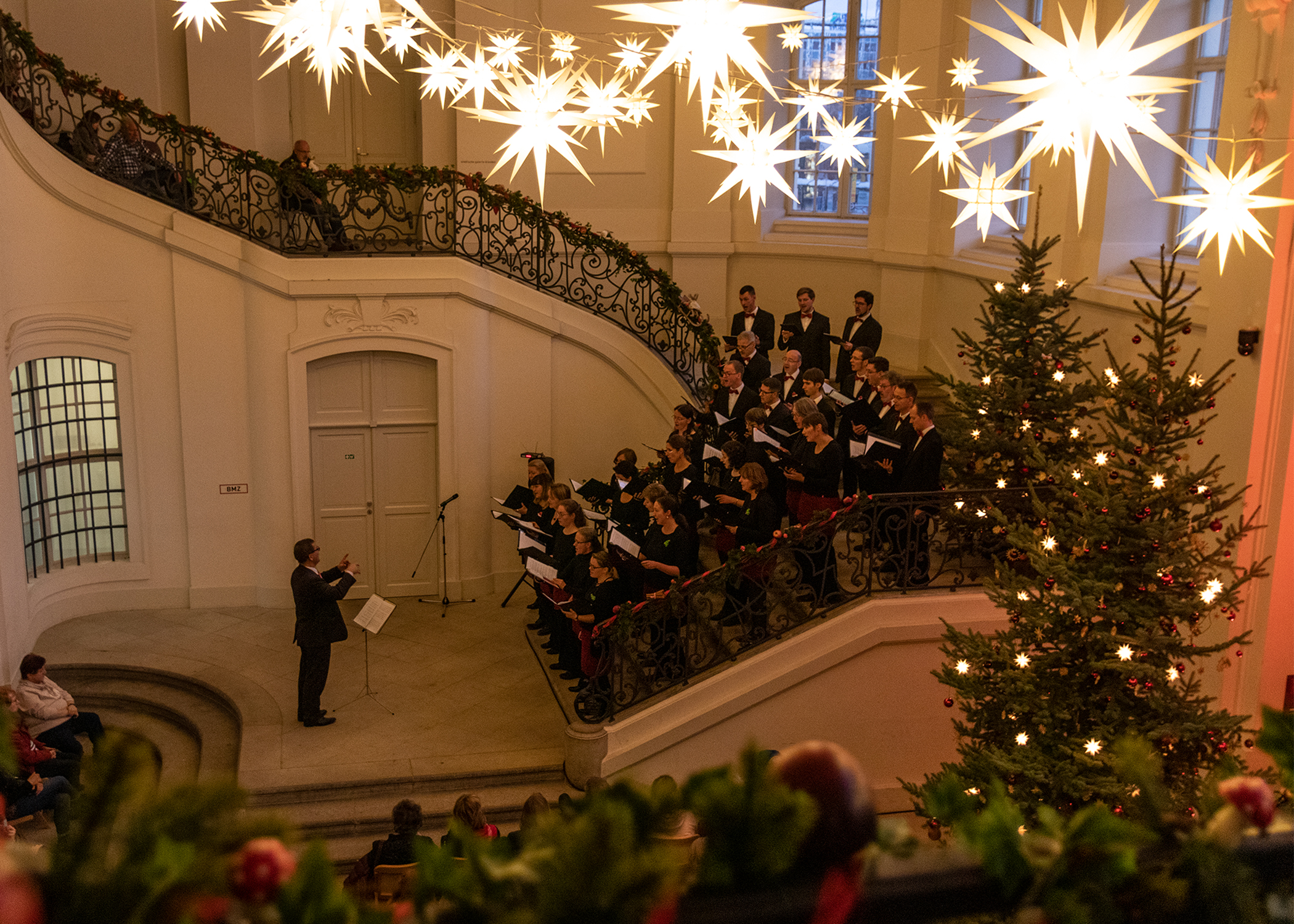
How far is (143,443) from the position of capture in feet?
41.0

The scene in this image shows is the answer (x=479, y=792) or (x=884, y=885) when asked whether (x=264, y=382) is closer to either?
(x=479, y=792)

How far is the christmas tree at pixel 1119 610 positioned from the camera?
238 inches

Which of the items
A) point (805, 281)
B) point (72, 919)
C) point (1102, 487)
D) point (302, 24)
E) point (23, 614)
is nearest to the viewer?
point (72, 919)

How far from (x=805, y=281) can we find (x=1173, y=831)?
50.0ft

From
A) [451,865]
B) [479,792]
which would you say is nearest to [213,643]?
[479,792]

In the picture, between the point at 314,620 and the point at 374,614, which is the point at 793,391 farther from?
the point at 314,620

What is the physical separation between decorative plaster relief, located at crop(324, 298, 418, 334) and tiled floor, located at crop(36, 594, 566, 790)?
3.29 metres

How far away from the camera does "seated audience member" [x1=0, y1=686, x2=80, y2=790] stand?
28.8ft

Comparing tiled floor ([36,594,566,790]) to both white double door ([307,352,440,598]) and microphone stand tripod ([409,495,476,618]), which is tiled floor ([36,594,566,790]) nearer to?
microphone stand tripod ([409,495,476,618])

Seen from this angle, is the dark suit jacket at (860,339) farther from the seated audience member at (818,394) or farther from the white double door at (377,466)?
the white double door at (377,466)

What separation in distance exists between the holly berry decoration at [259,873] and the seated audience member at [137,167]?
12.2 m

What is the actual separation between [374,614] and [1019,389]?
5743mm

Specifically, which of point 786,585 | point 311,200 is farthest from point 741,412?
point 311,200

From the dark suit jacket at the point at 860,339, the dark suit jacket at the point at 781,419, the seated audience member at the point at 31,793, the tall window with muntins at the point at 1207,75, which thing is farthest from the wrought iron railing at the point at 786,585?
the seated audience member at the point at 31,793
